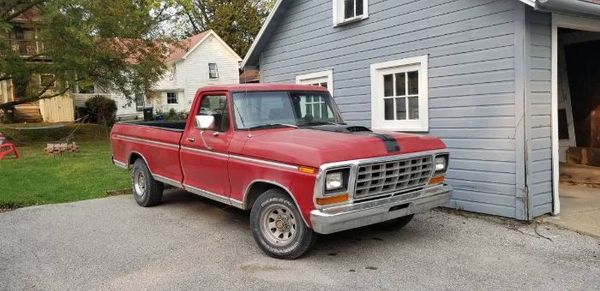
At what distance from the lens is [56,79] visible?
20.6 meters

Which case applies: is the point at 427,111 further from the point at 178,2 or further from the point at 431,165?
the point at 178,2

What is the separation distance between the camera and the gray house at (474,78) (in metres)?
6.54

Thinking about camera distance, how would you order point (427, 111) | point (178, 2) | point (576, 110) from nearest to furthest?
point (427, 111) < point (576, 110) < point (178, 2)

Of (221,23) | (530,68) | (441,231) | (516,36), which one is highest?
(221,23)

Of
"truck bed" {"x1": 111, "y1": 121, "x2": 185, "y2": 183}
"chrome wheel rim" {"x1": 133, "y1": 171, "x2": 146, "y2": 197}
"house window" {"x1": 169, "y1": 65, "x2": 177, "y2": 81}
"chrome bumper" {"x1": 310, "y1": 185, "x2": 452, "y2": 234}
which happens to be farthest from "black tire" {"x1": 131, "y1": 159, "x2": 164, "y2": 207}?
"house window" {"x1": 169, "y1": 65, "x2": 177, "y2": 81}

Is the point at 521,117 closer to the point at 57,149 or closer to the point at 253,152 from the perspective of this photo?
the point at 253,152

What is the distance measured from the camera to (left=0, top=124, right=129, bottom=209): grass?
9.08 metres

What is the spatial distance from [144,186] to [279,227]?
11.9ft

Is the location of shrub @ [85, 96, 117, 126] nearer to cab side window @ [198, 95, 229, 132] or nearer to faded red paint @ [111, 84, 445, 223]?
faded red paint @ [111, 84, 445, 223]

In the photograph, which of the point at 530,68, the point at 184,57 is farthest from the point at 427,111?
the point at 184,57

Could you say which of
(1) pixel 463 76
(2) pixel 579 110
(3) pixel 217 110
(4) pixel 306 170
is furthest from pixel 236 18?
(4) pixel 306 170

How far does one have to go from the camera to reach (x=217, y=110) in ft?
Answer: 20.4

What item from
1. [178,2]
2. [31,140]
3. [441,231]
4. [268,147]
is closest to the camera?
[268,147]

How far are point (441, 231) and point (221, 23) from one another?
4044 centimetres
